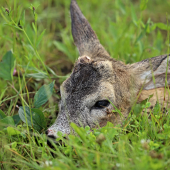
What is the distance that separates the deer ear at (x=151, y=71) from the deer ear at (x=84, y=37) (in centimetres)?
67

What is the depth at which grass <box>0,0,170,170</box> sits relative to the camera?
7.63 ft

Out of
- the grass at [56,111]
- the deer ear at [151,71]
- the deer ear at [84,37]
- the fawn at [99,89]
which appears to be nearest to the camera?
the grass at [56,111]

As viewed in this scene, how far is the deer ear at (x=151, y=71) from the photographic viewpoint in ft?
11.4

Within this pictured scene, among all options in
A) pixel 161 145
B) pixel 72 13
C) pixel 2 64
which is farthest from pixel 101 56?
pixel 161 145

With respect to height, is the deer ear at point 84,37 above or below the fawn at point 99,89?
above

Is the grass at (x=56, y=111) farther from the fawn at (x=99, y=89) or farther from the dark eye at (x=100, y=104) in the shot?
Result: the dark eye at (x=100, y=104)

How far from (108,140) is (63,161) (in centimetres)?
48

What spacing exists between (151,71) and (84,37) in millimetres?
1308

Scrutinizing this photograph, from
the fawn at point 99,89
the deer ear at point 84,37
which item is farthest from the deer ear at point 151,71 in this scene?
the deer ear at point 84,37

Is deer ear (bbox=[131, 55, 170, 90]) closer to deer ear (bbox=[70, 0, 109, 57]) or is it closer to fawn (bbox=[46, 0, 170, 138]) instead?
fawn (bbox=[46, 0, 170, 138])

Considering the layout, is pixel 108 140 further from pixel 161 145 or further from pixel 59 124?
pixel 59 124

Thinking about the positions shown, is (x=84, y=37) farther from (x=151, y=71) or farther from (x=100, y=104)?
(x=100, y=104)

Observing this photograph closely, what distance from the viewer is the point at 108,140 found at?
2.40 metres

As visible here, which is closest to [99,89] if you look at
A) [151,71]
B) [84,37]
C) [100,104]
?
[100,104]
